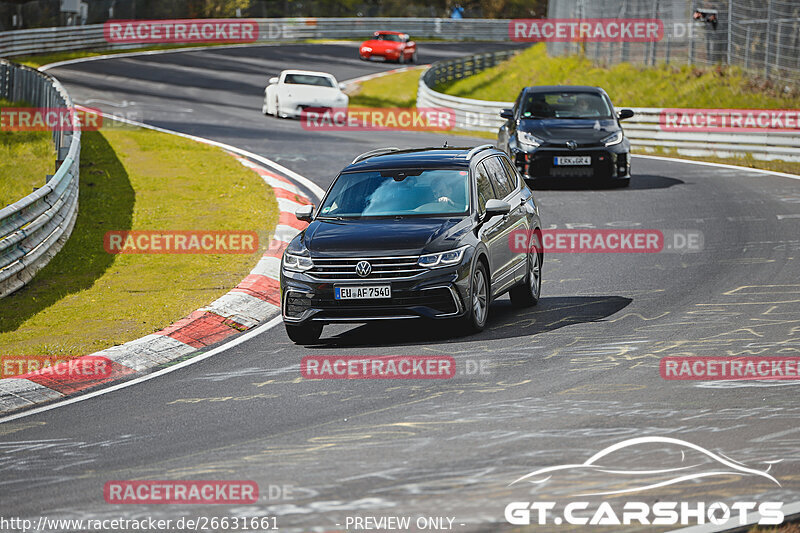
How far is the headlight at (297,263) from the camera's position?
10.6m

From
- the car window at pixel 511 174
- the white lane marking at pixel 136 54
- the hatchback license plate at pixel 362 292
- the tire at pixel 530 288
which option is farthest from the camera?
the white lane marking at pixel 136 54

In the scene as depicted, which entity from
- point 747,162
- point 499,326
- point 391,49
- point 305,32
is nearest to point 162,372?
point 499,326

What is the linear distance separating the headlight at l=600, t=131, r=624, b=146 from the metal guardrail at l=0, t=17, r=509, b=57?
117 ft

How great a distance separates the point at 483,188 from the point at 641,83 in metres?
27.0

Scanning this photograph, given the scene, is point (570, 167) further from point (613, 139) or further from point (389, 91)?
point (389, 91)

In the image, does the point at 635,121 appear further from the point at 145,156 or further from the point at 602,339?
the point at 602,339

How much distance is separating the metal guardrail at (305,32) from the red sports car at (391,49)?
8073mm

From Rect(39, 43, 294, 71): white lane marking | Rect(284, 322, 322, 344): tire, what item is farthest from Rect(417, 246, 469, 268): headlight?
Rect(39, 43, 294, 71): white lane marking

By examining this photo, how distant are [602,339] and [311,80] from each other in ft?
80.1

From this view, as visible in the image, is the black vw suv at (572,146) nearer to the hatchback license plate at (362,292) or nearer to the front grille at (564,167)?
the front grille at (564,167)

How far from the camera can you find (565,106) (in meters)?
21.8

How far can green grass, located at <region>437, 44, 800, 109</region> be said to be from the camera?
32.0 meters

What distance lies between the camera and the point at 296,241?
11102 mm

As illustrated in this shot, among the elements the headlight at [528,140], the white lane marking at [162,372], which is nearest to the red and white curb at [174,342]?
the white lane marking at [162,372]
